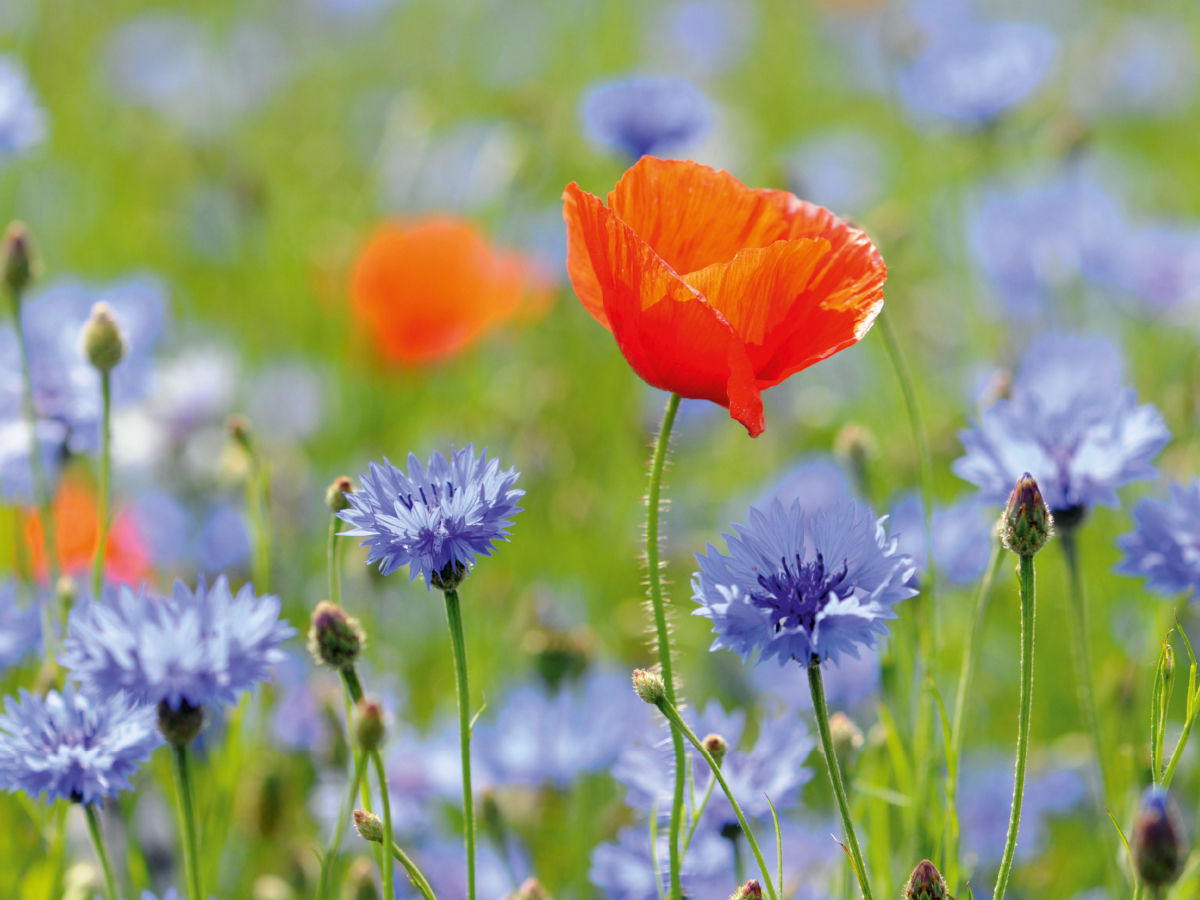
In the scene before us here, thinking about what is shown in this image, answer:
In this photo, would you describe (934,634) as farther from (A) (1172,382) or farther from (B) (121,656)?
(A) (1172,382)

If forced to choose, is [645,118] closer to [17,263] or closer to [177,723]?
[17,263]

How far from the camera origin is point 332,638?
0.74 m

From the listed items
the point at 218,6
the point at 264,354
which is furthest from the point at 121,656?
the point at 218,6

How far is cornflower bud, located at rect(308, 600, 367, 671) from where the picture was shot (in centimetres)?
73

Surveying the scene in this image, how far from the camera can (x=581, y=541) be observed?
183cm

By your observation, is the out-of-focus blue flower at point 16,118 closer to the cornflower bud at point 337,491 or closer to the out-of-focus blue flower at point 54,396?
the out-of-focus blue flower at point 54,396

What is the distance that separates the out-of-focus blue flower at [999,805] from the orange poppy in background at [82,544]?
94 centimetres

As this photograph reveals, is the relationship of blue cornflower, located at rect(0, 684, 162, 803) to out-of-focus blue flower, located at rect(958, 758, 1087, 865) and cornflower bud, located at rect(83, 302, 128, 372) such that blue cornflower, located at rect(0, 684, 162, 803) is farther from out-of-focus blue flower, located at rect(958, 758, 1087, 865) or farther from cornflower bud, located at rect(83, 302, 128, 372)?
out-of-focus blue flower, located at rect(958, 758, 1087, 865)

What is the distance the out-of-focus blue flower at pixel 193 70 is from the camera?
12.0 ft

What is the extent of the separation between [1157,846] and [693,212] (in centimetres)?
48

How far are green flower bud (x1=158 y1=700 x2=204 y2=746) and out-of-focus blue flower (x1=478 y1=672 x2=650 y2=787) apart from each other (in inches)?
22.7

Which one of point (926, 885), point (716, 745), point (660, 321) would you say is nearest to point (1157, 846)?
point (926, 885)

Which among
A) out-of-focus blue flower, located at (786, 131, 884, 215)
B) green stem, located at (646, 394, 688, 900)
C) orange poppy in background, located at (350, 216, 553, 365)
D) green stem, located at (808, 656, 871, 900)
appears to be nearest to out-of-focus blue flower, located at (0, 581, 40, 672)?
green stem, located at (646, 394, 688, 900)

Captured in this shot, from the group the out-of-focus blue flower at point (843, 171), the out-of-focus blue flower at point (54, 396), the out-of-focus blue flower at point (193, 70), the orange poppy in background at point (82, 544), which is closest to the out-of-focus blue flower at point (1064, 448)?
the out-of-focus blue flower at point (54, 396)
